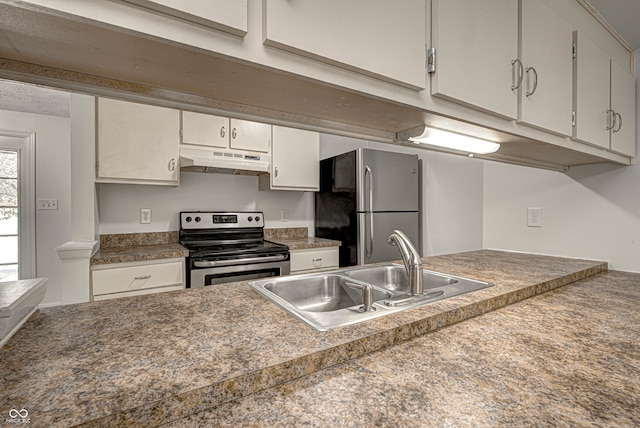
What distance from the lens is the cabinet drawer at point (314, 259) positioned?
268cm

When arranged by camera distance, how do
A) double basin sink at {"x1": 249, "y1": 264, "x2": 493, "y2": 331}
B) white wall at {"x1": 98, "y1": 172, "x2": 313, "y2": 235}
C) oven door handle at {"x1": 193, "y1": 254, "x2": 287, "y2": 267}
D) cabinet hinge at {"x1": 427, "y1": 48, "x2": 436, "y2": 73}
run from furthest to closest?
white wall at {"x1": 98, "y1": 172, "x2": 313, "y2": 235} → oven door handle at {"x1": 193, "y1": 254, "x2": 287, "y2": 267} → double basin sink at {"x1": 249, "y1": 264, "x2": 493, "y2": 331} → cabinet hinge at {"x1": 427, "y1": 48, "x2": 436, "y2": 73}

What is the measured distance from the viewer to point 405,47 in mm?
828

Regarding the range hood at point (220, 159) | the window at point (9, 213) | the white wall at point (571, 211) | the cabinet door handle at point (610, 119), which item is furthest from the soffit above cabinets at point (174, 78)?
the window at point (9, 213)

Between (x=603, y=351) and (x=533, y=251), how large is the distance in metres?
1.52

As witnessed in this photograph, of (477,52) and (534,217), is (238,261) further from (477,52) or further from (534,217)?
(534,217)

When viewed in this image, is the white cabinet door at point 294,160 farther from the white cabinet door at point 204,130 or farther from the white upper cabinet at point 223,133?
the white cabinet door at point 204,130

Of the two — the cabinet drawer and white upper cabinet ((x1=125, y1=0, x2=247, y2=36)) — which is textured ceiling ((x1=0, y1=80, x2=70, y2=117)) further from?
white upper cabinet ((x1=125, y1=0, x2=247, y2=36))

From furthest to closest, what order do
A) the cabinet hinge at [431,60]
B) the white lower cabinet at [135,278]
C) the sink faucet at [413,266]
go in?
the white lower cabinet at [135,278] → the sink faucet at [413,266] → the cabinet hinge at [431,60]

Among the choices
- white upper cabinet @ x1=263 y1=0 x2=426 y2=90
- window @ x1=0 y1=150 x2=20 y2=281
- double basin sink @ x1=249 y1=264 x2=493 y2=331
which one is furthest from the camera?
window @ x1=0 y1=150 x2=20 y2=281

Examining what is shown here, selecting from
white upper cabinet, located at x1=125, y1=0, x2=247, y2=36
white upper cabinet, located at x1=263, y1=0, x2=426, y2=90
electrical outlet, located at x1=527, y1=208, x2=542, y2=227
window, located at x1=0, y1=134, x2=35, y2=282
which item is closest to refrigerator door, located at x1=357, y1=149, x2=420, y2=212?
electrical outlet, located at x1=527, y1=208, x2=542, y2=227

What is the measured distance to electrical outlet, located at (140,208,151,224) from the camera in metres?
2.63

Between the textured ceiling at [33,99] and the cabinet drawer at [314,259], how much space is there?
8.36 ft

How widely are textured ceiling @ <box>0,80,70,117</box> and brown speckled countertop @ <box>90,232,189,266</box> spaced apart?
145 centimetres

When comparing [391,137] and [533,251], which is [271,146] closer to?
[391,137]
